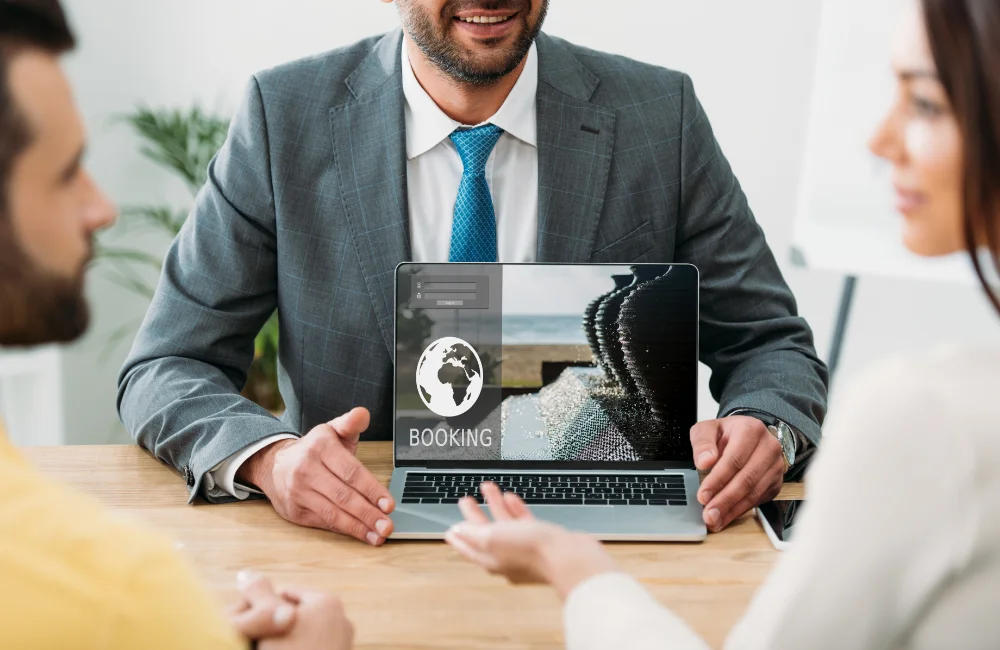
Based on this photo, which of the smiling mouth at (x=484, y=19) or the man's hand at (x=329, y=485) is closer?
the man's hand at (x=329, y=485)

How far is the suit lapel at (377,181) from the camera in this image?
1520mm

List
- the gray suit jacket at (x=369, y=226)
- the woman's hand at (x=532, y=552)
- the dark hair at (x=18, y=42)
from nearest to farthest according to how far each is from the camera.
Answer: the dark hair at (x=18, y=42) → the woman's hand at (x=532, y=552) → the gray suit jacket at (x=369, y=226)

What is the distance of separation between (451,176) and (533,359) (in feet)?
1.56

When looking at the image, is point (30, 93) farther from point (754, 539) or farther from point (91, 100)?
point (91, 100)

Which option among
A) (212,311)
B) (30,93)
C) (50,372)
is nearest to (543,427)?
(212,311)

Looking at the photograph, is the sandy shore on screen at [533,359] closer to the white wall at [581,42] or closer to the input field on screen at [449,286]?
the input field on screen at [449,286]

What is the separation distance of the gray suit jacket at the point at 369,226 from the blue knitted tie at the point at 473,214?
0.08m

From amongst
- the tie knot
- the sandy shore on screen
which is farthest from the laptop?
the tie knot

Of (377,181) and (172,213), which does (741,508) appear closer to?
(377,181)

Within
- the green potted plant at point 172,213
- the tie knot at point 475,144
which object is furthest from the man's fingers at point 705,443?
the green potted plant at point 172,213

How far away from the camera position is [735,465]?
1170 millimetres

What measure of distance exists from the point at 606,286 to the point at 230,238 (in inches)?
24.8

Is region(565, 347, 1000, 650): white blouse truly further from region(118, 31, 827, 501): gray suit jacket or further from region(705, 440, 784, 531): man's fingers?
region(118, 31, 827, 501): gray suit jacket

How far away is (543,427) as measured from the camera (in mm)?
1226
